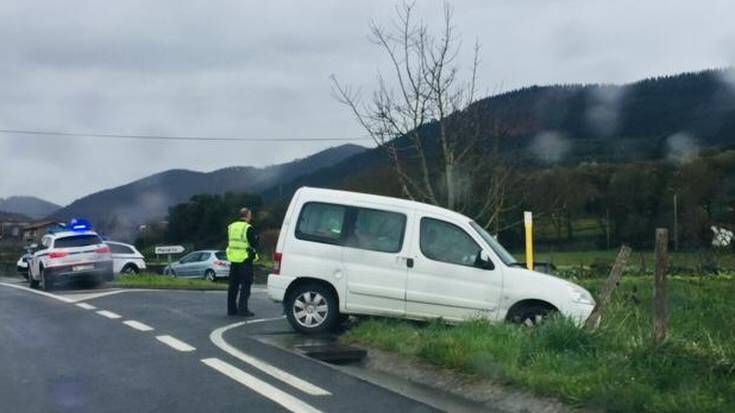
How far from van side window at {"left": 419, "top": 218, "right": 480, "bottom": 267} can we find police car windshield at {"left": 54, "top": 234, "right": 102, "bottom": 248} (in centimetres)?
1439

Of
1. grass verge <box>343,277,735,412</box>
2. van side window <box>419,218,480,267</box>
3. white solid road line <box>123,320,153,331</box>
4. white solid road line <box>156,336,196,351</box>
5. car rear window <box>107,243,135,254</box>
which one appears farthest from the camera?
car rear window <box>107,243,135,254</box>

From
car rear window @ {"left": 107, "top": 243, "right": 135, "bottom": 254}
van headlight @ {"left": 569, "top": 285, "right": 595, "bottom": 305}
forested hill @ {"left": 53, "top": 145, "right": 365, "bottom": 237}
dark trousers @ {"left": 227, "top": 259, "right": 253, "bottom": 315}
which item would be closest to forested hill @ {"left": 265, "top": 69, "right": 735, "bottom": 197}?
car rear window @ {"left": 107, "top": 243, "right": 135, "bottom": 254}

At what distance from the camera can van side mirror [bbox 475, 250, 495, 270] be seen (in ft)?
38.2

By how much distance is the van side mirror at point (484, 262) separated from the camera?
1165 cm

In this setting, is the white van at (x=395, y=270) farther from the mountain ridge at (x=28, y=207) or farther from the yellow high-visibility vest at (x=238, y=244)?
the mountain ridge at (x=28, y=207)

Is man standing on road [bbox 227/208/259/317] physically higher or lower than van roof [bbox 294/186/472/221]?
lower

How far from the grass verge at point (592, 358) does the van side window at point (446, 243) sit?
1.12m

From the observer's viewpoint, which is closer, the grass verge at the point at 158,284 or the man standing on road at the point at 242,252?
the man standing on road at the point at 242,252

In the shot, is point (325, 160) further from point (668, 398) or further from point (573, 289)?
point (668, 398)

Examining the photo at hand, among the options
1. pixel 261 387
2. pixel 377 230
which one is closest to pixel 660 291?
pixel 261 387

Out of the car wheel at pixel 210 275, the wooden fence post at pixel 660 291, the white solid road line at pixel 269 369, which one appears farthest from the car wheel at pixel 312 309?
the car wheel at pixel 210 275

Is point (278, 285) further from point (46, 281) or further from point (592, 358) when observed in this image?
point (46, 281)

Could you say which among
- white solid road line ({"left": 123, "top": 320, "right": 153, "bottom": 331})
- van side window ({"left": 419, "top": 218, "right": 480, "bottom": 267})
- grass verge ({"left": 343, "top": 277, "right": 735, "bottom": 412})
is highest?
van side window ({"left": 419, "top": 218, "right": 480, "bottom": 267})

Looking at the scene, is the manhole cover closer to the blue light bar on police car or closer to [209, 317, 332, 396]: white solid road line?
[209, 317, 332, 396]: white solid road line
